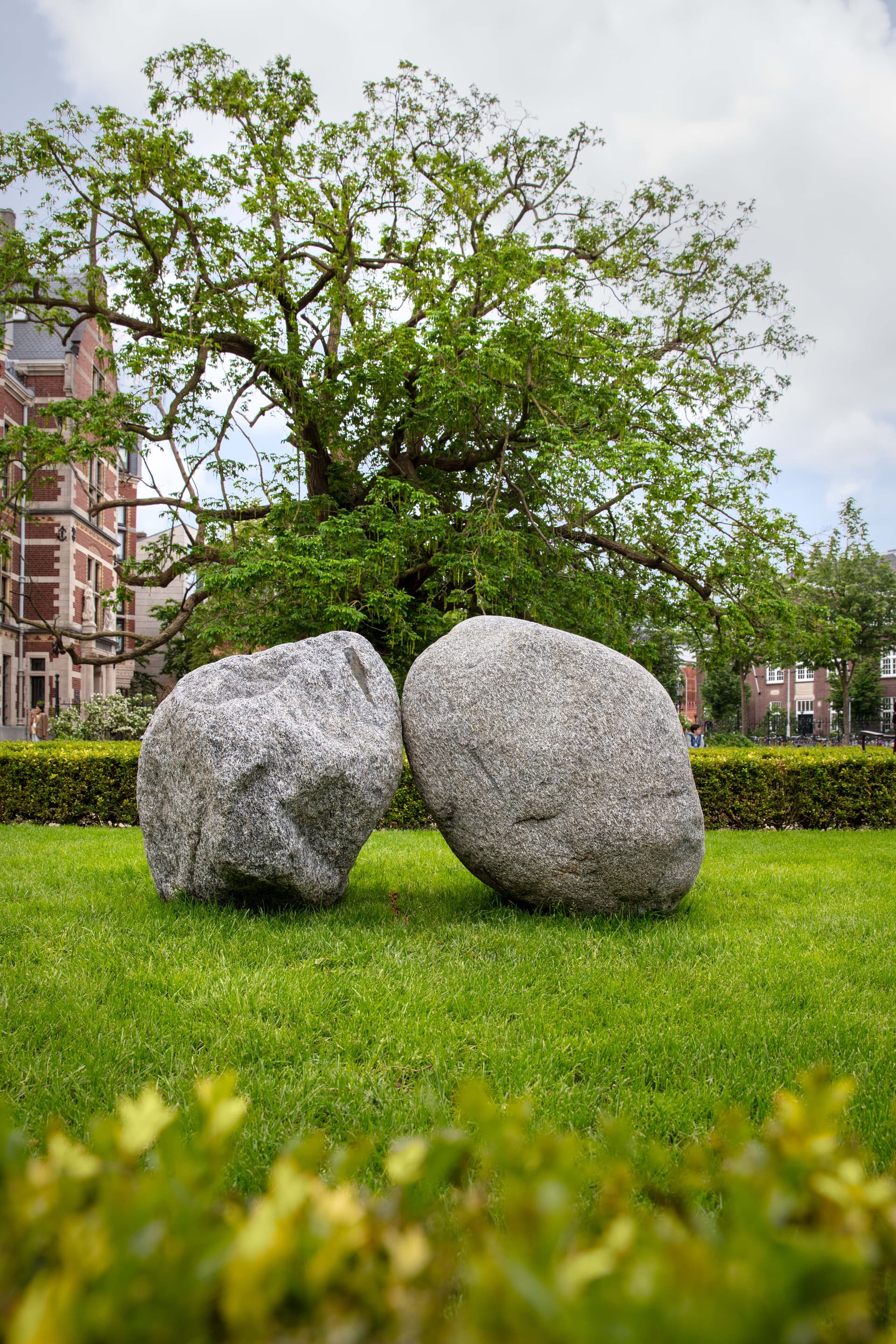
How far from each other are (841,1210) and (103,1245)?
2.92 feet

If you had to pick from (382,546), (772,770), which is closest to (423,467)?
(382,546)

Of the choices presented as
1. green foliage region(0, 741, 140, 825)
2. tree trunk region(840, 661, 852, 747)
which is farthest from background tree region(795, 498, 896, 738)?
green foliage region(0, 741, 140, 825)

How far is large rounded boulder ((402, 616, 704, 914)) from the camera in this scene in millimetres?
5875

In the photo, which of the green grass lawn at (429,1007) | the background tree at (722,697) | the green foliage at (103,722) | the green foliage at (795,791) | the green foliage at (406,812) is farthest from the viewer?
the background tree at (722,697)

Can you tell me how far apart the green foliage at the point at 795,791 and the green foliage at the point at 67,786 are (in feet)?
26.7

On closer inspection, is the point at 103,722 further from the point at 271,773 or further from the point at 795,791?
the point at 271,773

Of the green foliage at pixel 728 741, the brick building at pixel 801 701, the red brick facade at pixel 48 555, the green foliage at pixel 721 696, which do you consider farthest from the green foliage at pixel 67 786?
the brick building at pixel 801 701

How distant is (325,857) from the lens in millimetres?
6098

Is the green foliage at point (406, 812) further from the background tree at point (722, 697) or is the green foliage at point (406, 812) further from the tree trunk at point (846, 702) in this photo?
the background tree at point (722, 697)

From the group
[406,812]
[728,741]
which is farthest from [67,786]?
[728,741]

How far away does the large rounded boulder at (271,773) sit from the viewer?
18.6 feet

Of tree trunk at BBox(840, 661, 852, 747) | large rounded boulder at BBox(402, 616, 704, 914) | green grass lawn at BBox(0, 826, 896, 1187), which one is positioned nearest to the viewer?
green grass lawn at BBox(0, 826, 896, 1187)

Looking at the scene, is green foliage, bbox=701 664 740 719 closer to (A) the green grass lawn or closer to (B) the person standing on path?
(B) the person standing on path

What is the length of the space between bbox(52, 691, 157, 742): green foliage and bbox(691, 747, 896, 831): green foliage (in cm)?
1274
